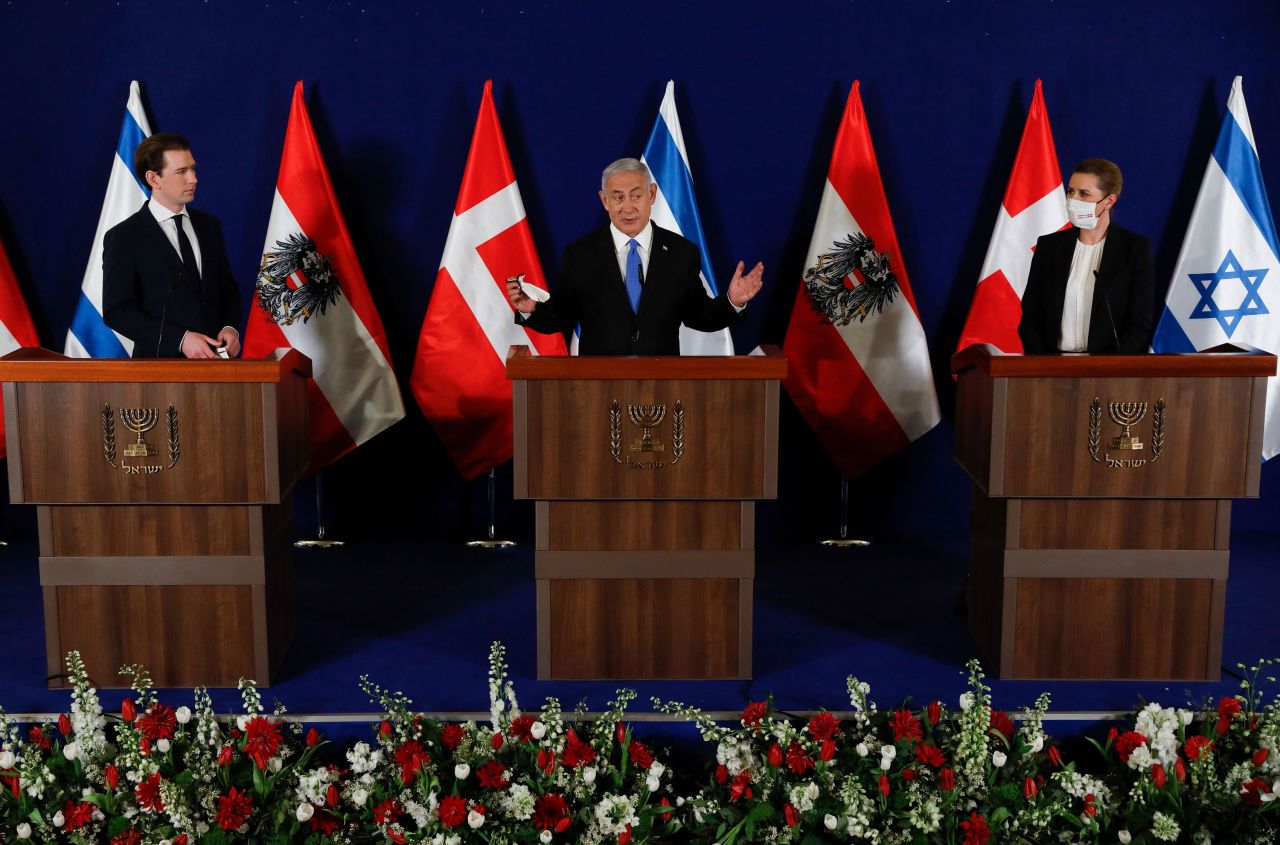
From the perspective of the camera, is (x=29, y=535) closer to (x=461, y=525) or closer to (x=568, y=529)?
(x=461, y=525)

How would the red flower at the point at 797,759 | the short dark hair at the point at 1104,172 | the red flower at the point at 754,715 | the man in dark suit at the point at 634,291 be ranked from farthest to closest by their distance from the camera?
1. the man in dark suit at the point at 634,291
2. the short dark hair at the point at 1104,172
3. the red flower at the point at 754,715
4. the red flower at the point at 797,759

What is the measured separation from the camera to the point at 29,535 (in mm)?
4820

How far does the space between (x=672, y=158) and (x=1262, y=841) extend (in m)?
2.93

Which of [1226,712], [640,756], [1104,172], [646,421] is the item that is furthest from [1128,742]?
[1104,172]

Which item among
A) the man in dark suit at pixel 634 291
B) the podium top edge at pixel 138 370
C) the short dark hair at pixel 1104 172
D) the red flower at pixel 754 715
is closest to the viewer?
the red flower at pixel 754 715

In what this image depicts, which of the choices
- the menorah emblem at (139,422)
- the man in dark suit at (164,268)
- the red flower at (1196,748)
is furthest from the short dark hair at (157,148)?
the red flower at (1196,748)

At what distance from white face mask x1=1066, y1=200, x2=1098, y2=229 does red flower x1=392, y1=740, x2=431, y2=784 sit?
216 centimetres

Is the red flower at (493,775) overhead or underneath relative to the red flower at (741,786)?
overhead

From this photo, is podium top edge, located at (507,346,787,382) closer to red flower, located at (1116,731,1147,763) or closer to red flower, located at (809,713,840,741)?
red flower, located at (809,713,840,741)

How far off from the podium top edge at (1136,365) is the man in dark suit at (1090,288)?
0.25 meters

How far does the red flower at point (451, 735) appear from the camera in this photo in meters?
2.74

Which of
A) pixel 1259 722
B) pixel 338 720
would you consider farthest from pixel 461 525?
pixel 1259 722

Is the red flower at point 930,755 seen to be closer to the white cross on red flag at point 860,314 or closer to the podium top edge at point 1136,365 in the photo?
the podium top edge at point 1136,365

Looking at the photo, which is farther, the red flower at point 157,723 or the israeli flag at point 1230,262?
the israeli flag at point 1230,262
